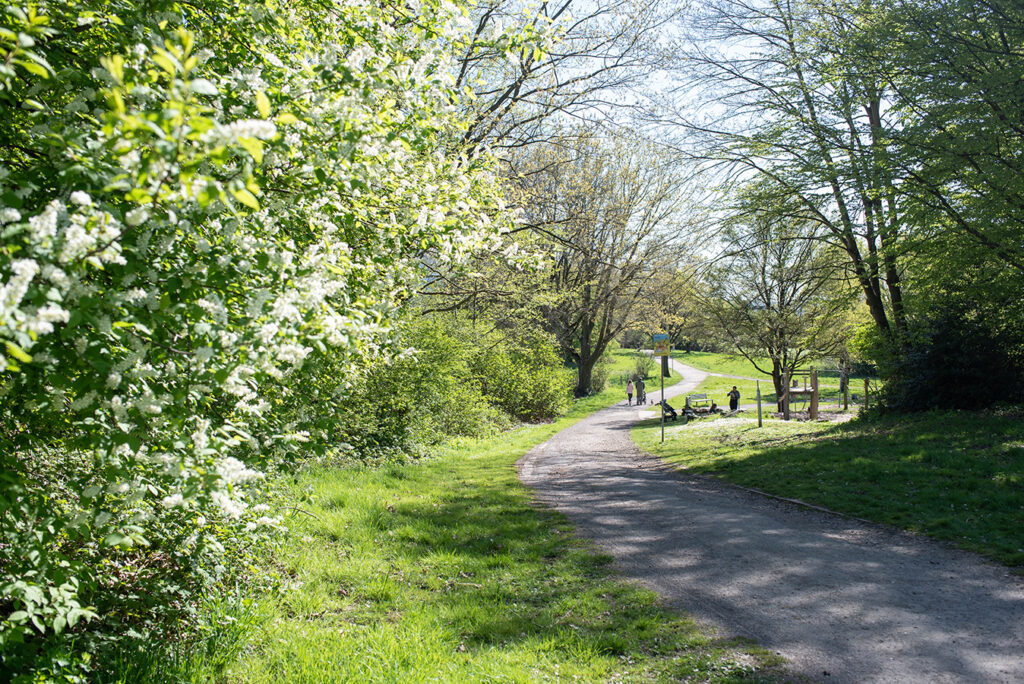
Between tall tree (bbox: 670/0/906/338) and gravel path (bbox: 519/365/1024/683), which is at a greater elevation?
tall tree (bbox: 670/0/906/338)

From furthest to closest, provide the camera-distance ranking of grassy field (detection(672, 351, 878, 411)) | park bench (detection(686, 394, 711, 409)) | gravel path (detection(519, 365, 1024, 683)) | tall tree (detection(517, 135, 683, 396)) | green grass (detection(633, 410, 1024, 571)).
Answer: grassy field (detection(672, 351, 878, 411))
park bench (detection(686, 394, 711, 409))
tall tree (detection(517, 135, 683, 396))
green grass (detection(633, 410, 1024, 571))
gravel path (detection(519, 365, 1024, 683))

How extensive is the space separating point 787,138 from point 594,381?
26562 millimetres

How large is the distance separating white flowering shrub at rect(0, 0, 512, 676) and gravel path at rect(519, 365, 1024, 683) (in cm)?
393

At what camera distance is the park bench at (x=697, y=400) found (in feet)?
89.0

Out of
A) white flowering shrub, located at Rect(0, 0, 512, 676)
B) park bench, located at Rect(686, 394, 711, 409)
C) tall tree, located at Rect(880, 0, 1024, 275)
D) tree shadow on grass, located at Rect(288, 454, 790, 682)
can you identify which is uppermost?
tall tree, located at Rect(880, 0, 1024, 275)

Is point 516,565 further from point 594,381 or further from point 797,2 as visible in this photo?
point 594,381

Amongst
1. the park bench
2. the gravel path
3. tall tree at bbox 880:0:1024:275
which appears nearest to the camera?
the gravel path

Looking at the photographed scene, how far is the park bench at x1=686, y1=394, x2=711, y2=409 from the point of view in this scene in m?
27.1

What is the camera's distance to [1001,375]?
13117 mm

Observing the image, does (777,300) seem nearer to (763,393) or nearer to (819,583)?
(763,393)

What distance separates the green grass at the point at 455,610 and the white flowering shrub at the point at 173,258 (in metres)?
0.89

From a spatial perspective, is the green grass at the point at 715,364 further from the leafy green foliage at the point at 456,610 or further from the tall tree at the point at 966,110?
the leafy green foliage at the point at 456,610

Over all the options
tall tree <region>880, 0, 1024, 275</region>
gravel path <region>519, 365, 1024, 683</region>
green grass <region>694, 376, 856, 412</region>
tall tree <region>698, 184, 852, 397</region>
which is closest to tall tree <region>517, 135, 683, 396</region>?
tall tree <region>698, 184, 852, 397</region>

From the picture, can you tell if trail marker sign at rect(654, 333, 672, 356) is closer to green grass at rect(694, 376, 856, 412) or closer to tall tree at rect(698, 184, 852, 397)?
tall tree at rect(698, 184, 852, 397)
